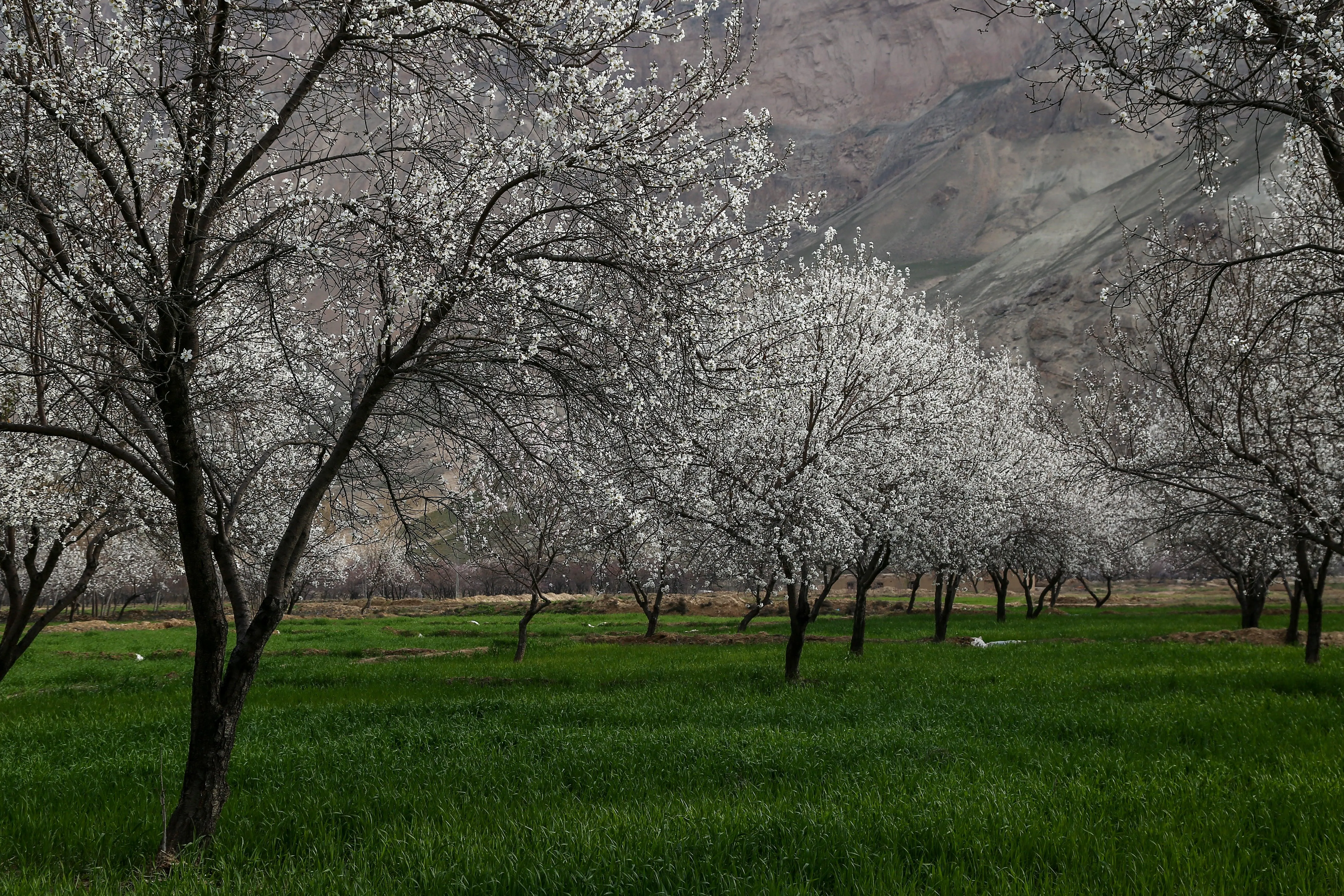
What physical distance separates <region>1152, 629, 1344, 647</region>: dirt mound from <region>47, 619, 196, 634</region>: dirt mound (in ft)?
167

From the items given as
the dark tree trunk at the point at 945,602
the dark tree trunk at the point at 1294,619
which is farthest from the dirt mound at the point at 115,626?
the dark tree trunk at the point at 1294,619

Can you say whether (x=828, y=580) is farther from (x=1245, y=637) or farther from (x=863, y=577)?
(x=1245, y=637)

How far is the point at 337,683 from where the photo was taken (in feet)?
63.1

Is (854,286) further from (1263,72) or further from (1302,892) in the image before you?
(1302,892)

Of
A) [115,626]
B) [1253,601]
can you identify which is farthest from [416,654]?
[115,626]

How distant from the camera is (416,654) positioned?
2902 cm

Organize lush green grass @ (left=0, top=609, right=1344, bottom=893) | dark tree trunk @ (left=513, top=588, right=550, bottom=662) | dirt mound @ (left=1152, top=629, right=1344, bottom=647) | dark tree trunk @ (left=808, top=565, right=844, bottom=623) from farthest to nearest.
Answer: dirt mound @ (left=1152, top=629, right=1344, bottom=647), dark tree trunk @ (left=513, top=588, right=550, bottom=662), dark tree trunk @ (left=808, top=565, right=844, bottom=623), lush green grass @ (left=0, top=609, right=1344, bottom=893)

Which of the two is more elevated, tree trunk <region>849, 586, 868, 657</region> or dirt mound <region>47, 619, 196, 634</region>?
tree trunk <region>849, 586, 868, 657</region>

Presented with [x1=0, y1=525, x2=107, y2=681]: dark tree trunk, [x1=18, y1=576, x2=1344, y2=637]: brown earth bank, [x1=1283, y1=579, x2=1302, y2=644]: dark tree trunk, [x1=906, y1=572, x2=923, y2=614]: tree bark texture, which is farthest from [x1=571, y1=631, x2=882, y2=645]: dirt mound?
[x1=0, y1=525, x2=107, y2=681]: dark tree trunk

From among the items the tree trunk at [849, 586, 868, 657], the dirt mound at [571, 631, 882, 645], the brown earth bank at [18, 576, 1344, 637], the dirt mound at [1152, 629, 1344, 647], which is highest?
the tree trunk at [849, 586, 868, 657]

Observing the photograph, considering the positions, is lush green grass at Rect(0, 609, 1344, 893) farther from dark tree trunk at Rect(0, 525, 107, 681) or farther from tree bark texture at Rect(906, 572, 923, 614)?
tree bark texture at Rect(906, 572, 923, 614)

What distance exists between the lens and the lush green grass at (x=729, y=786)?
4.85m

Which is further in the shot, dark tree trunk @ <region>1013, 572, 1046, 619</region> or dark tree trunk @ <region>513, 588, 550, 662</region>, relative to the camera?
dark tree trunk @ <region>1013, 572, 1046, 619</region>

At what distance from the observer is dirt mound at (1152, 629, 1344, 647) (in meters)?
26.1
